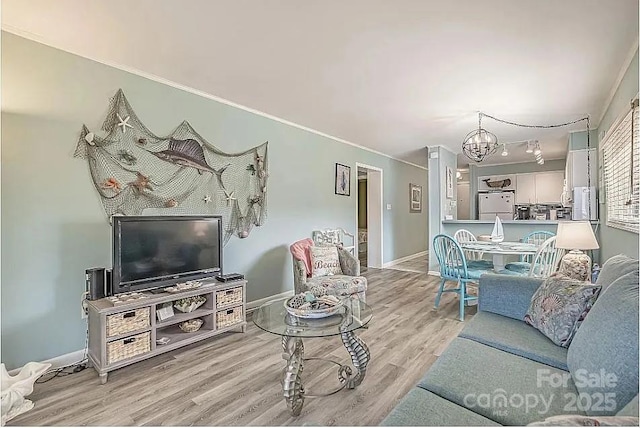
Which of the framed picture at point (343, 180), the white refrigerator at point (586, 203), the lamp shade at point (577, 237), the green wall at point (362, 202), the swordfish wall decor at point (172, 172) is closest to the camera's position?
the swordfish wall decor at point (172, 172)

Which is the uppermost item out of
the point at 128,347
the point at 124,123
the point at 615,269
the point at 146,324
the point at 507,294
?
the point at 124,123

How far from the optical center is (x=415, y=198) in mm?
7891

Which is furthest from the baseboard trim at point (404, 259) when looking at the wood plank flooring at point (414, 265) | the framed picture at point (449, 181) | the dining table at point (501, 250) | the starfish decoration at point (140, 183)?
the starfish decoration at point (140, 183)

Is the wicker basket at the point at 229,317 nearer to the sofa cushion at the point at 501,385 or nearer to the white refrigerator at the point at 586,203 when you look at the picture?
the sofa cushion at the point at 501,385

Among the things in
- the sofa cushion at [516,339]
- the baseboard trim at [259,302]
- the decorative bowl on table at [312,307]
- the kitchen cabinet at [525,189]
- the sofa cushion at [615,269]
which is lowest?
the baseboard trim at [259,302]

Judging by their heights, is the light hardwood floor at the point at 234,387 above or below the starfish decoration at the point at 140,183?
below

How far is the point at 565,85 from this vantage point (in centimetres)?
315

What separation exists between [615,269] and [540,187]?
23.4 ft

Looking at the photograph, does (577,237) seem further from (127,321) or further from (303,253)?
(127,321)

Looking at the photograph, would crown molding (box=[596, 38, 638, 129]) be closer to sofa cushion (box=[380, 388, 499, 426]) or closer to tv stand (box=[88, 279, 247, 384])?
sofa cushion (box=[380, 388, 499, 426])

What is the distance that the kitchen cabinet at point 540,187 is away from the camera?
24.3 feet

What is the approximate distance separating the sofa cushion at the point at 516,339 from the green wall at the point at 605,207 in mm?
1333

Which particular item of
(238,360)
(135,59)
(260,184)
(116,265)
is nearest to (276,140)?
(260,184)

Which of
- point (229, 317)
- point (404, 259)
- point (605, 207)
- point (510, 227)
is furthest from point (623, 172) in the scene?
point (404, 259)
